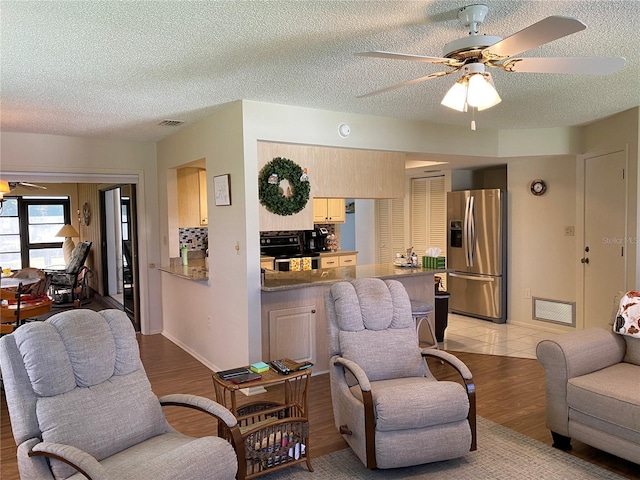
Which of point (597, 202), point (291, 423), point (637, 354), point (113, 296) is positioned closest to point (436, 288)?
point (597, 202)

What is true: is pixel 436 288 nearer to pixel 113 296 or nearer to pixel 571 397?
pixel 571 397

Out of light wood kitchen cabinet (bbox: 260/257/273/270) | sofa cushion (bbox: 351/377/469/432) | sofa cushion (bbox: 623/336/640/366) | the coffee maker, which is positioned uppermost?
the coffee maker

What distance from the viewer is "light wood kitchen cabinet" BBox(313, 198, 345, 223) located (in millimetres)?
7363

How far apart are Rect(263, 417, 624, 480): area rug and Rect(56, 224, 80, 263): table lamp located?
27.5 ft

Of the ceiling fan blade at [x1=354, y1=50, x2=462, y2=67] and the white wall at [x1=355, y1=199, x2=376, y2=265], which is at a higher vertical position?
the ceiling fan blade at [x1=354, y1=50, x2=462, y2=67]

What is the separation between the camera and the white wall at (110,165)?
521 cm

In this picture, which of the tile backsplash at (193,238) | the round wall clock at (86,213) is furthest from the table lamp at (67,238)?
the tile backsplash at (193,238)

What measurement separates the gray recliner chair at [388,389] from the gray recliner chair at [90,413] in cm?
79

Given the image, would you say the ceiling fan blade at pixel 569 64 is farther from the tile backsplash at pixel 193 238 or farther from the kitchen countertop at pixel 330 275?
the tile backsplash at pixel 193 238

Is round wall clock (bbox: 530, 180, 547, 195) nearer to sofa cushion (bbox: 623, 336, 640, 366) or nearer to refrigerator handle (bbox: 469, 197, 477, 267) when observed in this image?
refrigerator handle (bbox: 469, 197, 477, 267)

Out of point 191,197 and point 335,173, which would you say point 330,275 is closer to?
point 335,173

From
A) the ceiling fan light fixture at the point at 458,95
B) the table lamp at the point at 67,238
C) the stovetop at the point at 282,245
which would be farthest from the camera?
the table lamp at the point at 67,238

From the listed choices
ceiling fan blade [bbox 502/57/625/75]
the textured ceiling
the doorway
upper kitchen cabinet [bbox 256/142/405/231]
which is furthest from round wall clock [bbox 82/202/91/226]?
ceiling fan blade [bbox 502/57/625/75]

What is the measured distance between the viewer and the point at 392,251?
8219 mm
